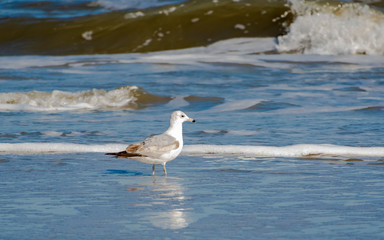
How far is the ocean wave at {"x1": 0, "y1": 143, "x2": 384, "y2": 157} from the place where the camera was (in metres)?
6.84

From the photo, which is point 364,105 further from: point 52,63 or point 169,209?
point 52,63

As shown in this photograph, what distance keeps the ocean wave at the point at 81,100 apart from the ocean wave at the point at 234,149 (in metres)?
3.60

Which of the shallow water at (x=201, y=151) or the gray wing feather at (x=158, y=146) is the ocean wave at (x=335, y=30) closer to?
the shallow water at (x=201, y=151)

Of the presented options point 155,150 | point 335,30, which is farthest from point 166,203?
point 335,30

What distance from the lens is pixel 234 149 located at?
707cm

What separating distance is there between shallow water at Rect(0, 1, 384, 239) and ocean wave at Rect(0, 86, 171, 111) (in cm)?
3

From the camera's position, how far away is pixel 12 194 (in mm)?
5000

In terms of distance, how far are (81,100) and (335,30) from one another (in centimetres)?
959

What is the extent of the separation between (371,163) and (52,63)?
12.2 metres

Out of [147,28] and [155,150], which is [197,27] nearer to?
[147,28]

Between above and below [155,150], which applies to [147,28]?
above

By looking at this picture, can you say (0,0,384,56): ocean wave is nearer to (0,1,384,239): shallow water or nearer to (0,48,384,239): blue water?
(0,1,384,239): shallow water

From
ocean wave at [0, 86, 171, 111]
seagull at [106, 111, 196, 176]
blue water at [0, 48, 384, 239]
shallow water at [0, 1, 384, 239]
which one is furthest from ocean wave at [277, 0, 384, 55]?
seagull at [106, 111, 196, 176]

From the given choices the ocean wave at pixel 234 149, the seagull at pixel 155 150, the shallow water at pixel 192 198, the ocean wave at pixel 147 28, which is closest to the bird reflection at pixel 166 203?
the shallow water at pixel 192 198
